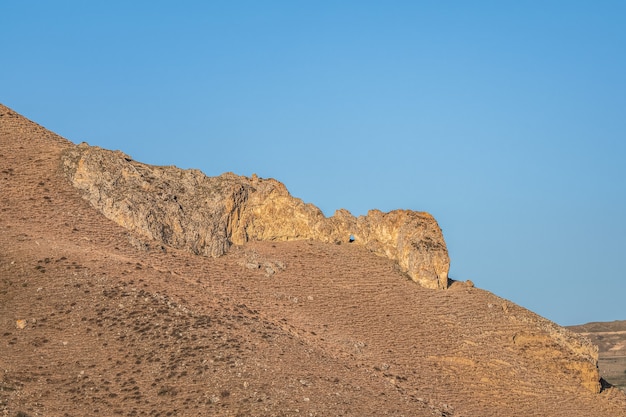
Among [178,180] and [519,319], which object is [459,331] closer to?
[519,319]

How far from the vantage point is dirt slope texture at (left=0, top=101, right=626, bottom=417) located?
1762 inches

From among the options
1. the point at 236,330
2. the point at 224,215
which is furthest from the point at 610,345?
the point at 236,330

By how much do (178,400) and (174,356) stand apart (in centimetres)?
314

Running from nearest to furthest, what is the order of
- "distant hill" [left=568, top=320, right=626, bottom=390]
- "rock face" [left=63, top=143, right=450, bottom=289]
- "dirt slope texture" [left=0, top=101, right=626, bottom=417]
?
"dirt slope texture" [left=0, top=101, right=626, bottom=417] → "rock face" [left=63, top=143, right=450, bottom=289] → "distant hill" [left=568, top=320, right=626, bottom=390]

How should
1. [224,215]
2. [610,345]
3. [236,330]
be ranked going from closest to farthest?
[236,330], [224,215], [610,345]

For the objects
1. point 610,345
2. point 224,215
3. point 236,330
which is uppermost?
point 610,345

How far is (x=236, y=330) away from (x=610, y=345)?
98261 mm

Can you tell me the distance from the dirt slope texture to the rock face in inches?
20.5

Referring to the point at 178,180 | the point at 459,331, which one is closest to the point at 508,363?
the point at 459,331

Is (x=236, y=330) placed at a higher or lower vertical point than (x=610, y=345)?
lower

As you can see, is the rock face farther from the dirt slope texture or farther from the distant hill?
the distant hill

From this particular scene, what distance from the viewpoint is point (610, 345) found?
137500 millimetres

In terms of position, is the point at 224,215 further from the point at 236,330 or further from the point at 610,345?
the point at 610,345

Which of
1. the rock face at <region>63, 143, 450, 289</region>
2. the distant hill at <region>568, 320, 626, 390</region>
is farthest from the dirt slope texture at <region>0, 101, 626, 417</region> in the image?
the distant hill at <region>568, 320, 626, 390</region>
